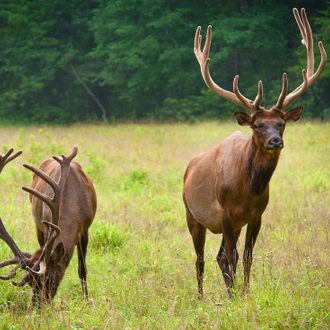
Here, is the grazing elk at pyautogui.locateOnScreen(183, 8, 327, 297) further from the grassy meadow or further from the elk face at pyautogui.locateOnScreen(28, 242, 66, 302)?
the elk face at pyautogui.locateOnScreen(28, 242, 66, 302)

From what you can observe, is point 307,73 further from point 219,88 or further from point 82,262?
point 82,262

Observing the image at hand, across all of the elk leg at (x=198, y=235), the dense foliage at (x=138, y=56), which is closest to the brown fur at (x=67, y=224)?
the elk leg at (x=198, y=235)

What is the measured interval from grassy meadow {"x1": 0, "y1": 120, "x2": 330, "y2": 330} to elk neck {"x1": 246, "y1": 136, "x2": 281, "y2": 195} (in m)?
0.63

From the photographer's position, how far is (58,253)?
18.8 feet

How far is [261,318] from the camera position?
478 cm

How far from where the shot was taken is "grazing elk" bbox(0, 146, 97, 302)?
5.57m

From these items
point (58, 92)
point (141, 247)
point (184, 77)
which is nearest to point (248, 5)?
point (184, 77)

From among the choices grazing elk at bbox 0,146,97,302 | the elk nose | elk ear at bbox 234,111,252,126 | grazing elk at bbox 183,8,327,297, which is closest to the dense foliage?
grazing elk at bbox 183,8,327,297

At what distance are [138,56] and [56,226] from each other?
30060 mm

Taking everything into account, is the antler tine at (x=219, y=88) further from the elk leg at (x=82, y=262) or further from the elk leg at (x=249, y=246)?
the elk leg at (x=82, y=262)

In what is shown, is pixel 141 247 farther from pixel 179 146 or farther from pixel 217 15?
pixel 217 15

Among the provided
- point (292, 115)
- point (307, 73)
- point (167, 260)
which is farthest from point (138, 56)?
point (292, 115)

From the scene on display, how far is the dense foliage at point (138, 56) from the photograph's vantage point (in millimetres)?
32438

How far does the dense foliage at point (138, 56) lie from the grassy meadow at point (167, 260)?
1751 cm
